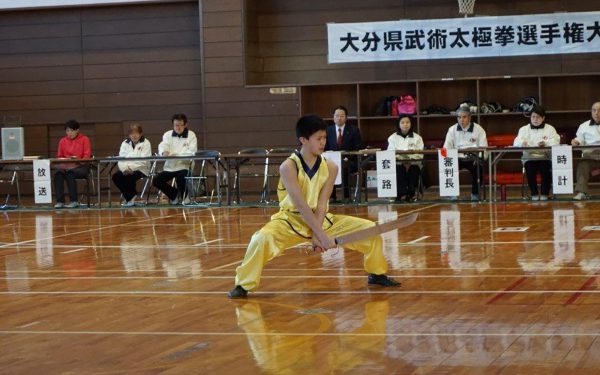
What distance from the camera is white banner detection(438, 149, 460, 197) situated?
13.7 metres

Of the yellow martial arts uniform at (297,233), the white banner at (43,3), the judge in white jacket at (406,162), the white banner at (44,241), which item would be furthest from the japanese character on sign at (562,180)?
the white banner at (43,3)

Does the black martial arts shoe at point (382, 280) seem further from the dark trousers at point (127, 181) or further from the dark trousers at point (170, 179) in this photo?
the dark trousers at point (127, 181)

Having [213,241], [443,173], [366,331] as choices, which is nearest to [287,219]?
[366,331]

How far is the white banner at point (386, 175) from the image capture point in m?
13.8

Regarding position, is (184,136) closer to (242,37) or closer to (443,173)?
(242,37)

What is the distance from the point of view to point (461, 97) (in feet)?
55.3

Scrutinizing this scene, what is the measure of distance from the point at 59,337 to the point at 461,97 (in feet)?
41.5

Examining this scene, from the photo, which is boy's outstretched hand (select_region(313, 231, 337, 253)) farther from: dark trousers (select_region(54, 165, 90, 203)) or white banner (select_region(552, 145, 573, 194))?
dark trousers (select_region(54, 165, 90, 203))

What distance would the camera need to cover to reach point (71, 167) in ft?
50.0

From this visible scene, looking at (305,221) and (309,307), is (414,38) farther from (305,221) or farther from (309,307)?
(309,307)

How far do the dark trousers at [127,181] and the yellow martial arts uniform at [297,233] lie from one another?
9.13 m

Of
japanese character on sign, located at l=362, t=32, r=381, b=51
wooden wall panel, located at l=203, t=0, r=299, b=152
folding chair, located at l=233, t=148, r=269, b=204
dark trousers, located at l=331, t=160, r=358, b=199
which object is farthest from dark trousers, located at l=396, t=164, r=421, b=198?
wooden wall panel, located at l=203, t=0, r=299, b=152

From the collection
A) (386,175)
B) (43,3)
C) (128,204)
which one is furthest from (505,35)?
(43,3)

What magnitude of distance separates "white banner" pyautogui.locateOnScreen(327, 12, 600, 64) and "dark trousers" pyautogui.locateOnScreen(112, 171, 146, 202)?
371 centimetres
